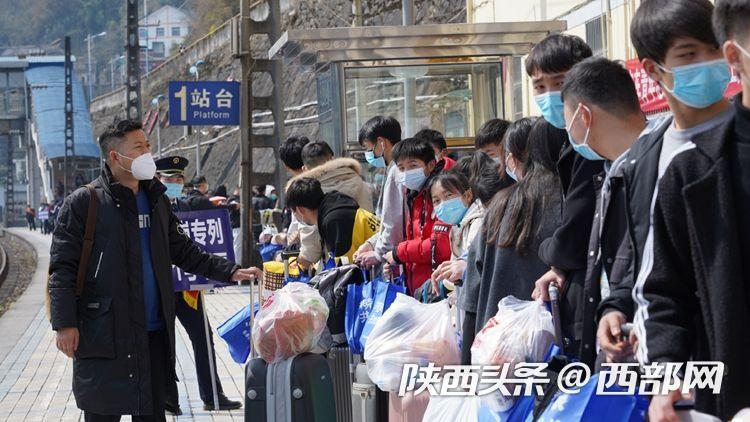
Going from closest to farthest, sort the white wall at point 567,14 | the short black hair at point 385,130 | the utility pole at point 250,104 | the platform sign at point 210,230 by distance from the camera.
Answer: the short black hair at point 385,130 → the platform sign at point 210,230 → the white wall at point 567,14 → the utility pole at point 250,104

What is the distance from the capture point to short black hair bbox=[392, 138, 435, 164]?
23.9 ft

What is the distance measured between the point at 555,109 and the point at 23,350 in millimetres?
10583

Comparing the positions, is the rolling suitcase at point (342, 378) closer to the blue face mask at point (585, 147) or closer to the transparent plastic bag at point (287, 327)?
the transparent plastic bag at point (287, 327)

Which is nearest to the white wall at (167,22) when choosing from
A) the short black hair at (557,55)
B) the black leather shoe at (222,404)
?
the black leather shoe at (222,404)

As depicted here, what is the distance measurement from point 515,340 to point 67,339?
2.68m

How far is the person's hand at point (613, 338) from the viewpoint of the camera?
3.51 metres

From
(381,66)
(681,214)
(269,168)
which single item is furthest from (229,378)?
(269,168)

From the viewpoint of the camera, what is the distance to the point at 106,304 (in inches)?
246

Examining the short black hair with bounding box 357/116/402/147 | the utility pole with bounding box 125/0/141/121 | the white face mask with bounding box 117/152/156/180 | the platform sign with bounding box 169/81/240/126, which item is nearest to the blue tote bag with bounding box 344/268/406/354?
the white face mask with bounding box 117/152/156/180

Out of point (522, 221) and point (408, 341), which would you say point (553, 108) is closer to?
point (522, 221)

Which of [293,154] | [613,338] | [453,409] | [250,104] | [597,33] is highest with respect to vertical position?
[597,33]

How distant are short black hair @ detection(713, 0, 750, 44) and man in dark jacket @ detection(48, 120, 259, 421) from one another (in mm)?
3955

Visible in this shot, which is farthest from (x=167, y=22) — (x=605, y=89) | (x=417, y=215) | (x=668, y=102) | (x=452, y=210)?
(x=668, y=102)

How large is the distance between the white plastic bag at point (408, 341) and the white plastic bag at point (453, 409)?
1.86 feet
